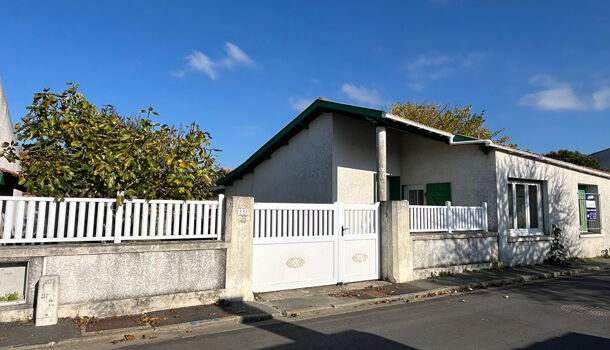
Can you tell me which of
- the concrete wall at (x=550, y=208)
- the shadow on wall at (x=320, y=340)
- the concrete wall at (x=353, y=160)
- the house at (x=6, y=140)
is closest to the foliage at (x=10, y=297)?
the shadow on wall at (x=320, y=340)

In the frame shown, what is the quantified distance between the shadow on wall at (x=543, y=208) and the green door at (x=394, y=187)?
3.48 meters

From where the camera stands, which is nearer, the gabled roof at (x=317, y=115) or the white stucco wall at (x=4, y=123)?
the white stucco wall at (x=4, y=123)

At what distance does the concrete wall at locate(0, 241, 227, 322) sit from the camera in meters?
5.59

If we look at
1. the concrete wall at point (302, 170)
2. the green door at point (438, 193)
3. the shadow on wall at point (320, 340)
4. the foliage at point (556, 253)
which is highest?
the concrete wall at point (302, 170)

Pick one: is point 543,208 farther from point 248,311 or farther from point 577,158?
point 577,158

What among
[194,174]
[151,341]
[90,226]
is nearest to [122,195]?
[90,226]

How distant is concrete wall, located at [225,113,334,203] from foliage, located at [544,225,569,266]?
781cm

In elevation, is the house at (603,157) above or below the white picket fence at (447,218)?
above

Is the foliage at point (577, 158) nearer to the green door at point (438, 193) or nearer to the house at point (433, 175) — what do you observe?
the house at point (433, 175)

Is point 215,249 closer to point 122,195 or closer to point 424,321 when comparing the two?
point 122,195

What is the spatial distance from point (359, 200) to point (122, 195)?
25.8 ft

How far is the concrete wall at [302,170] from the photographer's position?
1223 centimetres

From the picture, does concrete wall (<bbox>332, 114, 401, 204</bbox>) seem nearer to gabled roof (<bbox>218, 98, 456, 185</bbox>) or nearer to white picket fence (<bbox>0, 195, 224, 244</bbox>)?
gabled roof (<bbox>218, 98, 456, 185</bbox>)

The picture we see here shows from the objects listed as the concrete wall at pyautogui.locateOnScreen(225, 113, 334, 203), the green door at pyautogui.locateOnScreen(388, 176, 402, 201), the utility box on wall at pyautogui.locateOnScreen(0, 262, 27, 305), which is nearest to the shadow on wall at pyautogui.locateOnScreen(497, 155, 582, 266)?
the green door at pyautogui.locateOnScreen(388, 176, 402, 201)
